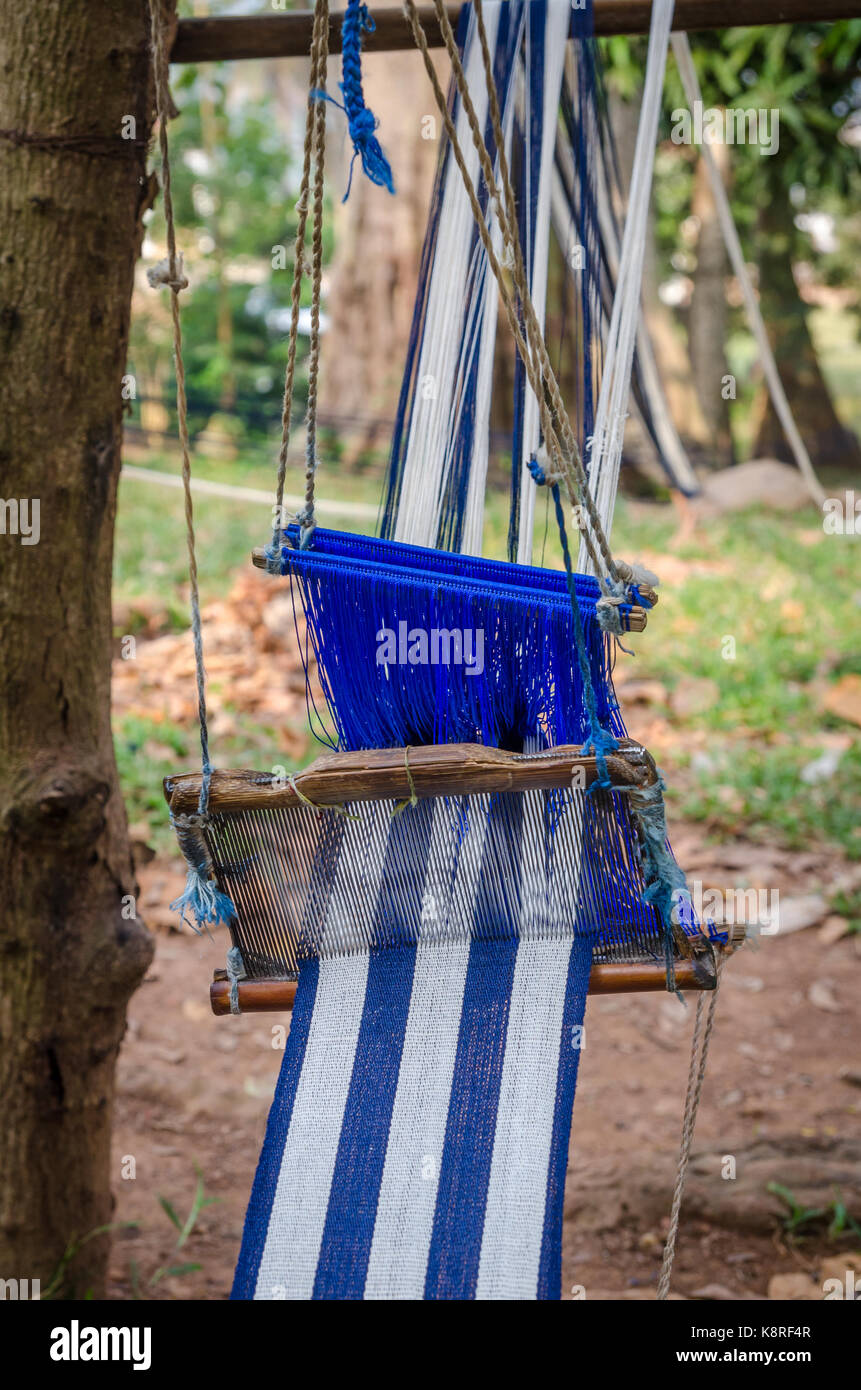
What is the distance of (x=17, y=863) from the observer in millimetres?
1608

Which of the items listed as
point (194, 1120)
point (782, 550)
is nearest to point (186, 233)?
point (782, 550)

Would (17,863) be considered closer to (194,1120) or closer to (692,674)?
(194,1120)

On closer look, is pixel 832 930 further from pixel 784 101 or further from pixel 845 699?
pixel 784 101

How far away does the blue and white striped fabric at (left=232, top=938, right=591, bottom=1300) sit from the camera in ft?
4.08

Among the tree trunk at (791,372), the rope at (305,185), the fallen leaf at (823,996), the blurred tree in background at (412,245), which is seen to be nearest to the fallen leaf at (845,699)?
the fallen leaf at (823,996)

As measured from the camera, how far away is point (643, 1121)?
8.03 feet

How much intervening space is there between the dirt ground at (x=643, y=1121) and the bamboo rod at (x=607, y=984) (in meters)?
0.81

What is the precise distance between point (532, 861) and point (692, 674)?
9.74 feet

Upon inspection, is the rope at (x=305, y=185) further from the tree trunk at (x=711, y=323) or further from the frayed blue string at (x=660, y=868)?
the tree trunk at (x=711, y=323)

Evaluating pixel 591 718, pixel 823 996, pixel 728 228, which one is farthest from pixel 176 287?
pixel 823 996

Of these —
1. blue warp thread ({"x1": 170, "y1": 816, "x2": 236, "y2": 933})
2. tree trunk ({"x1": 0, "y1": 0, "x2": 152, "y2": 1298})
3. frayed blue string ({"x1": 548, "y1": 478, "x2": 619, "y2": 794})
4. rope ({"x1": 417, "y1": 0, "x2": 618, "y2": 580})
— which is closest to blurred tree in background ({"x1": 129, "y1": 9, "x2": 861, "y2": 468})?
tree trunk ({"x1": 0, "y1": 0, "x2": 152, "y2": 1298})

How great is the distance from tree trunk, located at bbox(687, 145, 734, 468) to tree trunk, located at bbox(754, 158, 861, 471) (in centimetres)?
35

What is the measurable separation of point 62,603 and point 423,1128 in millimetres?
863

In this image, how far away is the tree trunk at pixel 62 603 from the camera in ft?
4.87
